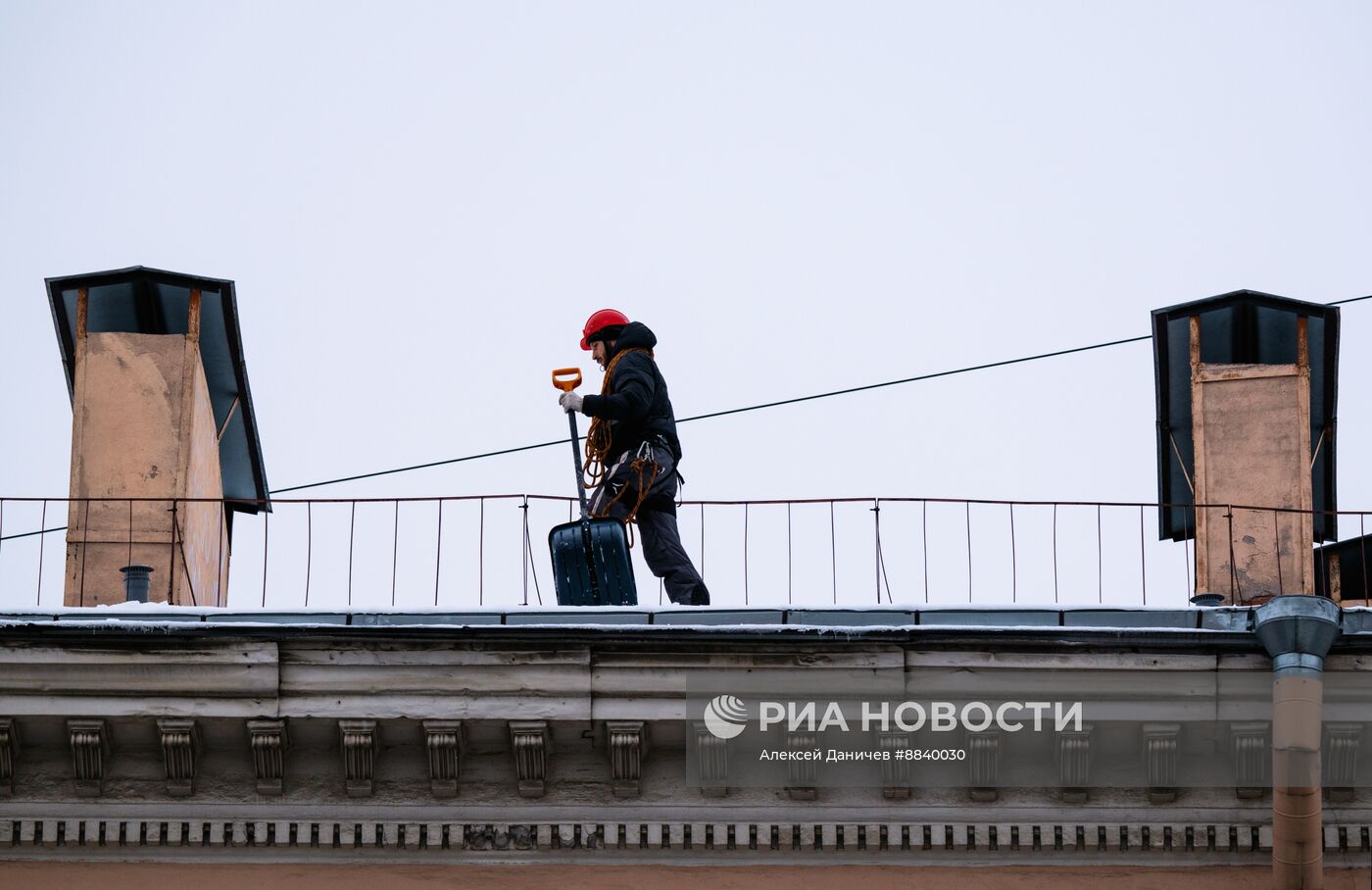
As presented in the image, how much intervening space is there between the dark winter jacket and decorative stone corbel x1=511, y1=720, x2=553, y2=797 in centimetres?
222

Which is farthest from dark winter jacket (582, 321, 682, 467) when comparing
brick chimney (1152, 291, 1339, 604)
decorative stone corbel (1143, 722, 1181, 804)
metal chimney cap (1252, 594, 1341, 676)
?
metal chimney cap (1252, 594, 1341, 676)

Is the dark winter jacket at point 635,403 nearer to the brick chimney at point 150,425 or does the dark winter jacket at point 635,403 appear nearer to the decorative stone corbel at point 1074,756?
the brick chimney at point 150,425

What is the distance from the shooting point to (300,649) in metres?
11.0

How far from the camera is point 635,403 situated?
12.8 m

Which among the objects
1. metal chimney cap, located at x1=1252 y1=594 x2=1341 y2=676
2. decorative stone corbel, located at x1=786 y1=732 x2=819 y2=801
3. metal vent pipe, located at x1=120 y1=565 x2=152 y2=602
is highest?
metal vent pipe, located at x1=120 y1=565 x2=152 y2=602

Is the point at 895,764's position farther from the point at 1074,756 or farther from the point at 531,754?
the point at 531,754

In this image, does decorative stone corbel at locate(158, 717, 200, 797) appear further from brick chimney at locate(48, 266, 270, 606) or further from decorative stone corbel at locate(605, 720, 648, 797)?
decorative stone corbel at locate(605, 720, 648, 797)

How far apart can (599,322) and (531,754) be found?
3.18 metres

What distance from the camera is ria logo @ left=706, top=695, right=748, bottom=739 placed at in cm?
1091

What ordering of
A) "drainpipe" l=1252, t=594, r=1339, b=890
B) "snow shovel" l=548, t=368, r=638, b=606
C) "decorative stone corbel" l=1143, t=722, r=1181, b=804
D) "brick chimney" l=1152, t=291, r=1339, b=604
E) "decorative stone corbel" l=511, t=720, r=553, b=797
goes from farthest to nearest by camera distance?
"brick chimney" l=1152, t=291, r=1339, b=604 < "snow shovel" l=548, t=368, r=638, b=606 < "decorative stone corbel" l=1143, t=722, r=1181, b=804 < "decorative stone corbel" l=511, t=720, r=553, b=797 < "drainpipe" l=1252, t=594, r=1339, b=890

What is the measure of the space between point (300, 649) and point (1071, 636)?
137 inches

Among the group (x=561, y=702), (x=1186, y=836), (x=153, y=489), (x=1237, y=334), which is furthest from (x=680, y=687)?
(x=1237, y=334)

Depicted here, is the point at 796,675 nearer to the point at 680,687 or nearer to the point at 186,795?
the point at 680,687

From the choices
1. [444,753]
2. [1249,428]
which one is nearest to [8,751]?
[444,753]
